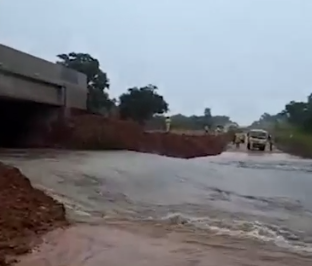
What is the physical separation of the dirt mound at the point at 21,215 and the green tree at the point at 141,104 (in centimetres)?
5123

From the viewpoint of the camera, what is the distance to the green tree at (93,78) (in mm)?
60625

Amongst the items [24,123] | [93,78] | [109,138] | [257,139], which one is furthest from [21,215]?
[93,78]

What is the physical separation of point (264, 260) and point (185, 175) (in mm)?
13807

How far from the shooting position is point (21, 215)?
1020 centimetres

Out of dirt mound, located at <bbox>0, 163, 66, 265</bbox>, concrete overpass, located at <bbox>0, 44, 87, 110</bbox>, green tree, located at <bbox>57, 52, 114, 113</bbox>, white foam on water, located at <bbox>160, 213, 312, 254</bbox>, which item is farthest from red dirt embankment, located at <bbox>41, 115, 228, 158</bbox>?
white foam on water, located at <bbox>160, 213, 312, 254</bbox>

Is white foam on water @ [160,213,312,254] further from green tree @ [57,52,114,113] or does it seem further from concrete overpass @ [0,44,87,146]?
green tree @ [57,52,114,113]

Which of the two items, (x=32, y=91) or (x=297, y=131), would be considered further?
(x=297, y=131)

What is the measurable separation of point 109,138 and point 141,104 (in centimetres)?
2879

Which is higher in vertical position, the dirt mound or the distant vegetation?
the distant vegetation

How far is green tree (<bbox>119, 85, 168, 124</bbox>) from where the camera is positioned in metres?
65.3

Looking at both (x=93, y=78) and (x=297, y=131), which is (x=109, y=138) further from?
(x=297, y=131)

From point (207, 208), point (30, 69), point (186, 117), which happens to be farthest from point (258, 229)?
point (186, 117)

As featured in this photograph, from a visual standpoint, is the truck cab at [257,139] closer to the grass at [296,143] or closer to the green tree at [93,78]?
the grass at [296,143]

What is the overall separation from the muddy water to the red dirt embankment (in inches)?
530
